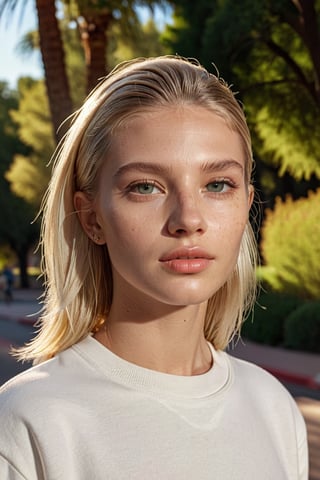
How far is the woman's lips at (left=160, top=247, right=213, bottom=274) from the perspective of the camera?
56.9 inches

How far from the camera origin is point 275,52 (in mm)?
20062

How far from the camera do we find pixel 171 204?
1.46 m

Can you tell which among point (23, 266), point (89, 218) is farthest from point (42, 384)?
point (23, 266)

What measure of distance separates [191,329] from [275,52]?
62.9 ft

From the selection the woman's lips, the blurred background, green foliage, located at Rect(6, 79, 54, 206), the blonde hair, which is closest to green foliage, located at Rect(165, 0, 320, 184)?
the blurred background

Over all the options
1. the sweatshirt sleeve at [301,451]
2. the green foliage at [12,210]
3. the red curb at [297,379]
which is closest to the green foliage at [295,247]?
the red curb at [297,379]

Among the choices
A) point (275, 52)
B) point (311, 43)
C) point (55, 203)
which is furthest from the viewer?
point (275, 52)

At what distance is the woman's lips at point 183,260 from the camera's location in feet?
4.74

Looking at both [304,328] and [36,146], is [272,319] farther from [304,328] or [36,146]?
[36,146]

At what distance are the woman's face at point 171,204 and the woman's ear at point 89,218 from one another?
0.23ft

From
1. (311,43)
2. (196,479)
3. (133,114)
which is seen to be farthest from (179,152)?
(311,43)

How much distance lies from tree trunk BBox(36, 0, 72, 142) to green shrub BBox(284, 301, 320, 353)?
591 centimetres

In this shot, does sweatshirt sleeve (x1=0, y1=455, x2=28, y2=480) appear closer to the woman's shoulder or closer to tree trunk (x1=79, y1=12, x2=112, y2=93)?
the woman's shoulder

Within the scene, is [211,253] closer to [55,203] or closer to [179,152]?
[179,152]
